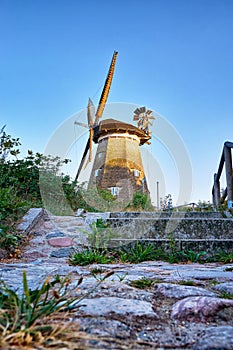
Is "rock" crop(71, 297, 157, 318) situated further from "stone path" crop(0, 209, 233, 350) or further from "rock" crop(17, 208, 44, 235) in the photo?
"rock" crop(17, 208, 44, 235)

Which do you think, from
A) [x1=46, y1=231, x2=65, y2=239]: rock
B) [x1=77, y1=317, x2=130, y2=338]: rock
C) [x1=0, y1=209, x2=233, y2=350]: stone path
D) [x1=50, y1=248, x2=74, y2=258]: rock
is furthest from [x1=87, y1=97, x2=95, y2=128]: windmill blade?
[x1=77, y1=317, x2=130, y2=338]: rock

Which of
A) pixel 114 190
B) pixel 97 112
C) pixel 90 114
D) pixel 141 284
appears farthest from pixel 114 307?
pixel 90 114

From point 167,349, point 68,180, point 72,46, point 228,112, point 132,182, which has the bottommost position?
point 167,349

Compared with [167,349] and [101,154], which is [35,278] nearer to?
[167,349]

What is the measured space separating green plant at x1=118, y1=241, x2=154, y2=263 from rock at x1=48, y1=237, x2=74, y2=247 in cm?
70

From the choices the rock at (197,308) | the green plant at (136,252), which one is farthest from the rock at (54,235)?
the rock at (197,308)

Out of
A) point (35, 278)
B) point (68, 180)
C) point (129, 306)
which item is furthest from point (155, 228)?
point (68, 180)

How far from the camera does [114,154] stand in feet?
51.2

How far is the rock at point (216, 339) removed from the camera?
30.3 inches

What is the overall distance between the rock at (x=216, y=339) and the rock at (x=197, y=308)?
0.13 meters

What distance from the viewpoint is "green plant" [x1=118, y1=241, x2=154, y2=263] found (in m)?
3.01

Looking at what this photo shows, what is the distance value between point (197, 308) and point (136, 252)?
2.07 m

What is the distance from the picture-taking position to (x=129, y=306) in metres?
1.07

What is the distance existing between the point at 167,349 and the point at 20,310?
1.24 ft
